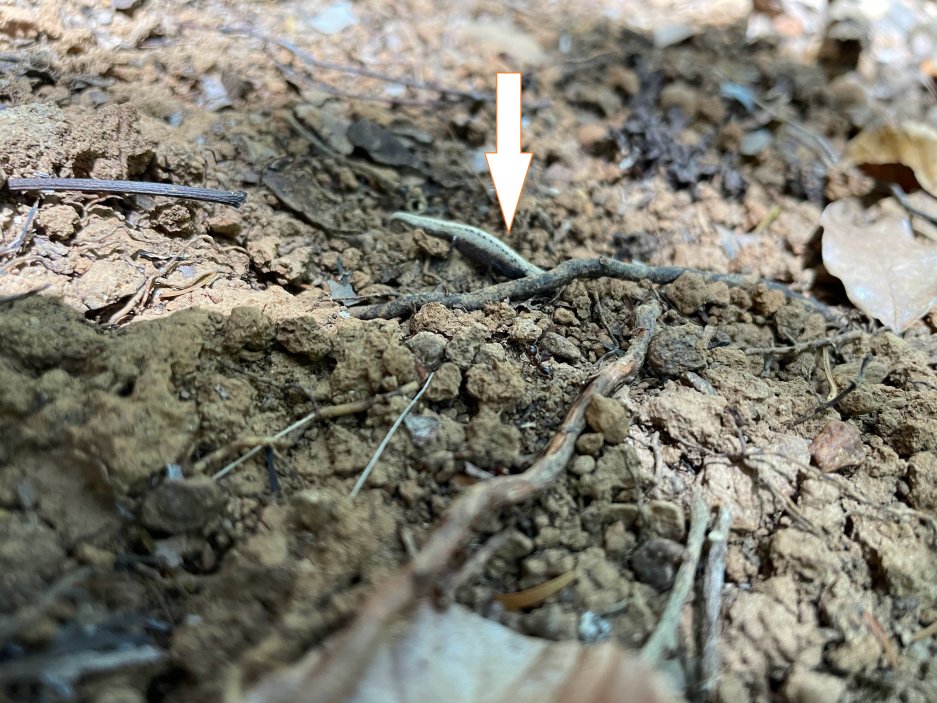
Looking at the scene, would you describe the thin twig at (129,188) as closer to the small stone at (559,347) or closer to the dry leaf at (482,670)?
the small stone at (559,347)

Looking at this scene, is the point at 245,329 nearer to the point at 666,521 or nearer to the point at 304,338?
the point at 304,338

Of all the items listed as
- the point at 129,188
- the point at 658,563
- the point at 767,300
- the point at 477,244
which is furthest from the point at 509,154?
the point at 658,563

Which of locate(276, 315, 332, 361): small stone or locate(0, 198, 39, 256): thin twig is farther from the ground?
locate(0, 198, 39, 256): thin twig

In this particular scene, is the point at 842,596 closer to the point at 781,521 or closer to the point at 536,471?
the point at 781,521

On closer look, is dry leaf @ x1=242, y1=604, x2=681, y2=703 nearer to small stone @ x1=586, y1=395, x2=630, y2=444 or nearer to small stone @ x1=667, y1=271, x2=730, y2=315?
small stone @ x1=586, y1=395, x2=630, y2=444

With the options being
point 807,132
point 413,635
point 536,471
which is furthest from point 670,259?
point 413,635

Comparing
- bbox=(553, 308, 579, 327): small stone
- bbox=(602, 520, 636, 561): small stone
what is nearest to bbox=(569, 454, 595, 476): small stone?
bbox=(602, 520, 636, 561): small stone

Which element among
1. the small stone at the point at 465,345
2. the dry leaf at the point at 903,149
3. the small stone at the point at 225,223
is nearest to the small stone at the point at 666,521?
the small stone at the point at 465,345
